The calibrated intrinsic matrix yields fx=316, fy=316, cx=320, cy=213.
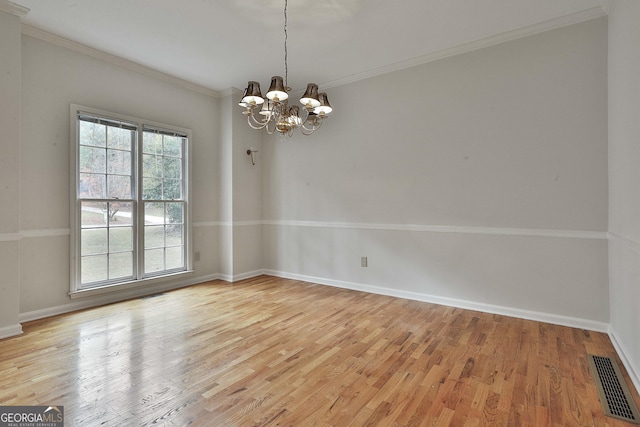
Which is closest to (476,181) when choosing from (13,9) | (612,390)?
(612,390)

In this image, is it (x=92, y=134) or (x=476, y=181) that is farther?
(x=92, y=134)

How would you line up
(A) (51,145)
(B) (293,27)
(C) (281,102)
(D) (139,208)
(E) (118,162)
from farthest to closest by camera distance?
(D) (139,208), (E) (118,162), (A) (51,145), (B) (293,27), (C) (281,102)

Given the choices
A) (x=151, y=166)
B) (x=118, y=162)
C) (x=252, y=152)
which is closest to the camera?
(x=118, y=162)

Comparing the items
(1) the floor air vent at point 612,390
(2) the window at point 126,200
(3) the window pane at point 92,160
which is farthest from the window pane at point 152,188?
(1) the floor air vent at point 612,390

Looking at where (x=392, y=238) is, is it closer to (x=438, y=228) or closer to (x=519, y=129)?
(x=438, y=228)

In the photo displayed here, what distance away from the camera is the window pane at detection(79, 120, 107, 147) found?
3.51m

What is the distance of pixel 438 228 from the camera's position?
3.71 metres

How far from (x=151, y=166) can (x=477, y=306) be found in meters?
4.33

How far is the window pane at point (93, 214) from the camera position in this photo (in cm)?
353

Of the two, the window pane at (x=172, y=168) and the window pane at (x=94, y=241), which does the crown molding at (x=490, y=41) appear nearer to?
the window pane at (x=172, y=168)

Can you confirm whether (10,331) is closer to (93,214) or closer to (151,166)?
(93,214)

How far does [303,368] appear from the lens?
2.25 meters

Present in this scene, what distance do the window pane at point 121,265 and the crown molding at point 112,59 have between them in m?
2.30

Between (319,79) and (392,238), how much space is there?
7.92 feet
